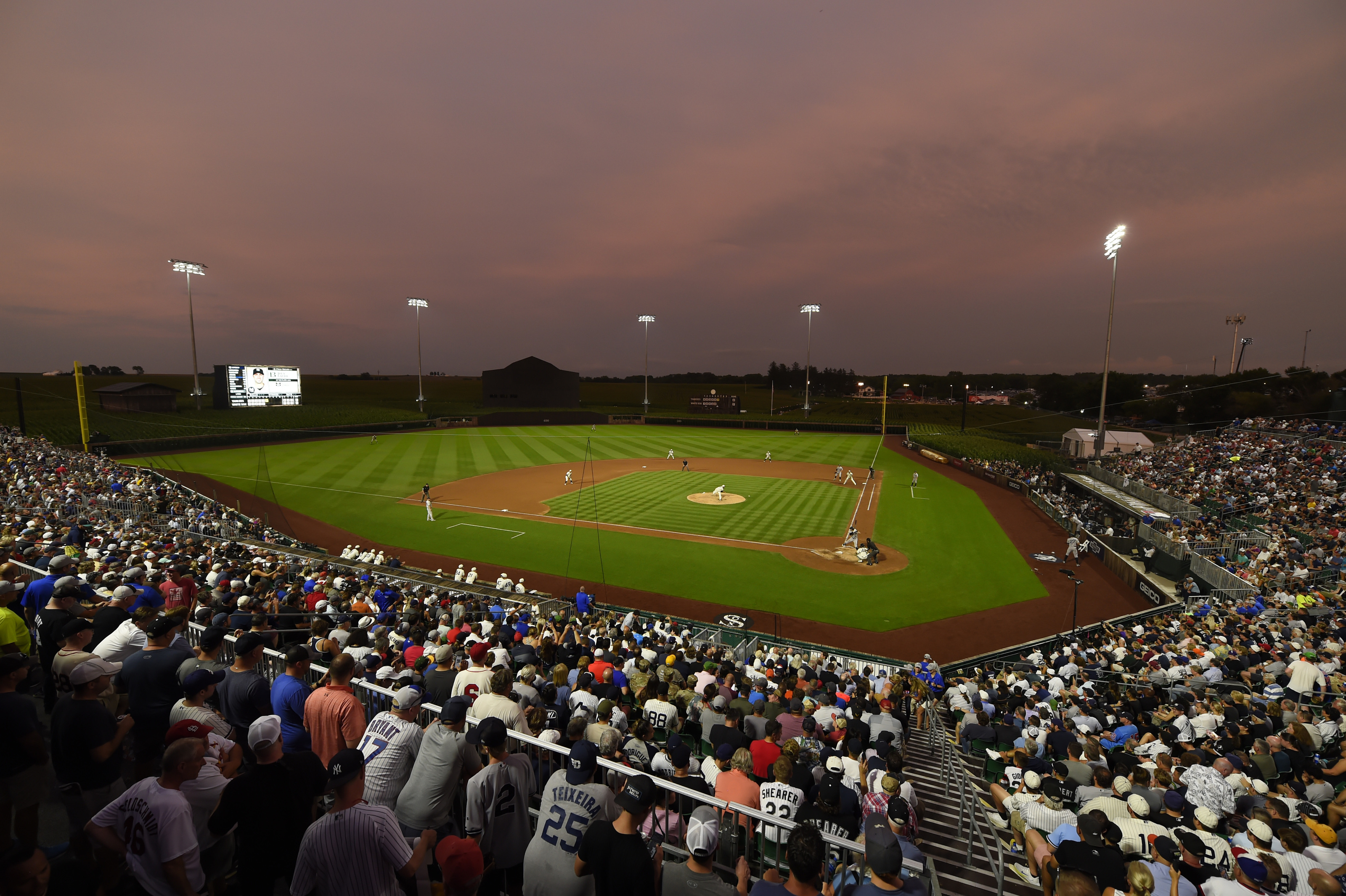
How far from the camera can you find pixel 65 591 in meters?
6.28

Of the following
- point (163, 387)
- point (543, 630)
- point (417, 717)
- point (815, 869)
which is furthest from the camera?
point (163, 387)

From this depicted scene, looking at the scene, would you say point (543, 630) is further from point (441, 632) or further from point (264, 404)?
point (264, 404)

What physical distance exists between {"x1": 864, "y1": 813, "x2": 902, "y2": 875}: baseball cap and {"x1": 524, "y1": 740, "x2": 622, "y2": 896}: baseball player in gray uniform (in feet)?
5.46

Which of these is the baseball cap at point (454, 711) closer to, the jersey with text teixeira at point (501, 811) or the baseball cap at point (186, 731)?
the jersey with text teixeira at point (501, 811)

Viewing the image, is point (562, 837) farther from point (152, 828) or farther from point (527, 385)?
point (527, 385)

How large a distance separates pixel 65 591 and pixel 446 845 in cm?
592

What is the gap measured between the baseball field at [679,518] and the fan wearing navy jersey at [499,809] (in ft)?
53.5

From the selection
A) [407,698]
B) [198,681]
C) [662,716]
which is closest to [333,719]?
[407,698]

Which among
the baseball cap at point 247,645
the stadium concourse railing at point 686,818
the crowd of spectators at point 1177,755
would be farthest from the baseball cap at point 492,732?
the crowd of spectators at point 1177,755

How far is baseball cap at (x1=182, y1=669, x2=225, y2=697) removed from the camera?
425cm

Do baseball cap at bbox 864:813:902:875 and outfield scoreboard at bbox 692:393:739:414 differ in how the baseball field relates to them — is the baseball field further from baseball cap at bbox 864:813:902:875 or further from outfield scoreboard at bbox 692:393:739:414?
outfield scoreboard at bbox 692:393:739:414

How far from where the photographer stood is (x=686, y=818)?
17.5ft

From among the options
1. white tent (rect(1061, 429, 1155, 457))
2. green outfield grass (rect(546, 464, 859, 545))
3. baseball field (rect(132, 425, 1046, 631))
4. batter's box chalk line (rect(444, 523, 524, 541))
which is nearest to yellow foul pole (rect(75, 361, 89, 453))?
baseball field (rect(132, 425, 1046, 631))

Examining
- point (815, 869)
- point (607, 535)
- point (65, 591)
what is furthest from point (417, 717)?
point (607, 535)
